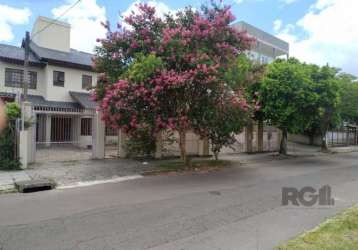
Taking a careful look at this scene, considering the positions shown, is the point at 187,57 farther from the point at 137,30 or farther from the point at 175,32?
the point at 137,30

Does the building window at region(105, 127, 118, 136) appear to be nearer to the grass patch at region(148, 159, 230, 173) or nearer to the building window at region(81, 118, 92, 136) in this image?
the building window at region(81, 118, 92, 136)

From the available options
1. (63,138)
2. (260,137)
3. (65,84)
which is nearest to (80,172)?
(63,138)

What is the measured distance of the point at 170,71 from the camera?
1014cm

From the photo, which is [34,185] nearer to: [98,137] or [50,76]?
[98,137]

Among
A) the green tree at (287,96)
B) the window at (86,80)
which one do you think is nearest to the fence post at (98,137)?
the green tree at (287,96)

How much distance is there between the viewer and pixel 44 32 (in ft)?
79.4

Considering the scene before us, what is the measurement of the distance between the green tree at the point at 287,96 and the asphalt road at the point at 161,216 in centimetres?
655

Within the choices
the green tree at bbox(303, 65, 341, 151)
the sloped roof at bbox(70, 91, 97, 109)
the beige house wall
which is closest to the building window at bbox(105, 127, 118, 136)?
the sloped roof at bbox(70, 91, 97, 109)

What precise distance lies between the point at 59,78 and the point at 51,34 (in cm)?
486

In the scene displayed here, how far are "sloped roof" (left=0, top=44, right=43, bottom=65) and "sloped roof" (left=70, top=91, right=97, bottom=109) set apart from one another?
3332mm

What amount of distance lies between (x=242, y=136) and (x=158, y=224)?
15.4 meters

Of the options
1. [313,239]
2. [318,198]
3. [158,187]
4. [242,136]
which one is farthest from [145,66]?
[242,136]

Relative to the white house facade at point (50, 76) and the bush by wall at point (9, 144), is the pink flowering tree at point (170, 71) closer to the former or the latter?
the bush by wall at point (9, 144)

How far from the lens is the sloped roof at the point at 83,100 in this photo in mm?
20547
